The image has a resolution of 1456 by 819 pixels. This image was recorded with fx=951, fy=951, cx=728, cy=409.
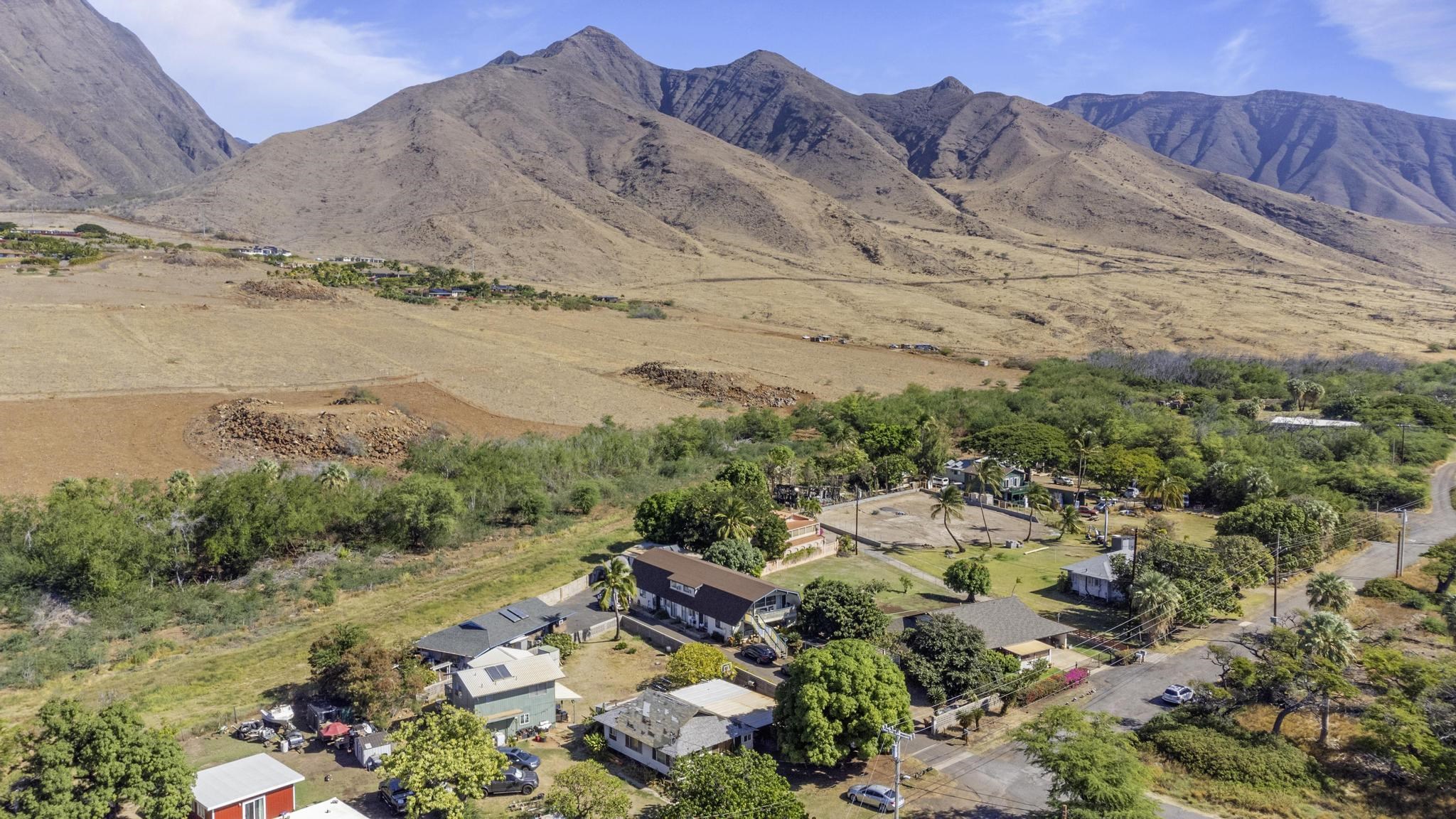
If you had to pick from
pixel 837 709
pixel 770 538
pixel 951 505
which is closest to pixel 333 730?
pixel 837 709

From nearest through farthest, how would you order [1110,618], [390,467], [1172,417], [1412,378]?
[1110,618]
[390,467]
[1172,417]
[1412,378]

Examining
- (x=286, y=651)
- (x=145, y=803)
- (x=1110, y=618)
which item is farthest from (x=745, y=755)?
(x=1110, y=618)

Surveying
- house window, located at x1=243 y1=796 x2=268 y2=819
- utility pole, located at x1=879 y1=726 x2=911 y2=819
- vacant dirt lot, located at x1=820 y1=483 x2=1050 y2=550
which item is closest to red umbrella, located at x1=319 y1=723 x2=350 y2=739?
house window, located at x1=243 y1=796 x2=268 y2=819

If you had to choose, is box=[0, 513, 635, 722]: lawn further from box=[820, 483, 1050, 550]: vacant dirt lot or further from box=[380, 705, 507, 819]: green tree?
box=[820, 483, 1050, 550]: vacant dirt lot

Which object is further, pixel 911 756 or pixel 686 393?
pixel 686 393

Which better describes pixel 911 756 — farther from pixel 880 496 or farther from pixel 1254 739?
pixel 880 496

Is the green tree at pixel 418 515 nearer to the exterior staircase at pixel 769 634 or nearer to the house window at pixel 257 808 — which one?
the exterior staircase at pixel 769 634

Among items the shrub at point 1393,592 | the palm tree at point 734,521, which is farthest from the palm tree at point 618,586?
the shrub at point 1393,592

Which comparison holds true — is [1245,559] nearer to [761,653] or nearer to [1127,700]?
[1127,700]
